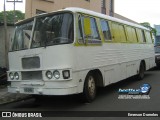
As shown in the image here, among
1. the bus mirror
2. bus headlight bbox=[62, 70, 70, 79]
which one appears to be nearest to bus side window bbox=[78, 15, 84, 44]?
the bus mirror

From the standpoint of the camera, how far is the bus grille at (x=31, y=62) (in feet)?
28.1

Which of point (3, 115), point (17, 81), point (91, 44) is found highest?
point (91, 44)

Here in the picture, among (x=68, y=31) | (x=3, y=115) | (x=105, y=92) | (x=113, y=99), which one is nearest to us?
(x=3, y=115)

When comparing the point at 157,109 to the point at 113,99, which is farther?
the point at 113,99

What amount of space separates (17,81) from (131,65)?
5.52 meters

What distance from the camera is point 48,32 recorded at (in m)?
8.70

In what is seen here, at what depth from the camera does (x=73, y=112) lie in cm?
814

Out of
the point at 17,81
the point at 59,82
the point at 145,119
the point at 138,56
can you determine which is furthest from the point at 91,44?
the point at 138,56

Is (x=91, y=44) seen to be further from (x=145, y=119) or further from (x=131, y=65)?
(x=131, y=65)

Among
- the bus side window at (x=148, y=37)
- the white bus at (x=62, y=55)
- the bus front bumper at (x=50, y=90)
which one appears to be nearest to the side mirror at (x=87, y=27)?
the white bus at (x=62, y=55)

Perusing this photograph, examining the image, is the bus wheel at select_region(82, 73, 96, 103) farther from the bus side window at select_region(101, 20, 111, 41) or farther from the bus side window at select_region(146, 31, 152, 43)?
the bus side window at select_region(146, 31, 152, 43)

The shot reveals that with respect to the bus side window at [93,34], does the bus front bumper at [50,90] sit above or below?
below

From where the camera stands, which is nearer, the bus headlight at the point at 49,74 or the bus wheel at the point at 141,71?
the bus headlight at the point at 49,74

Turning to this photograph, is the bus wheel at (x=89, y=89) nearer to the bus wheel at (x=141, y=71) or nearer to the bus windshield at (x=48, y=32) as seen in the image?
the bus windshield at (x=48, y=32)
